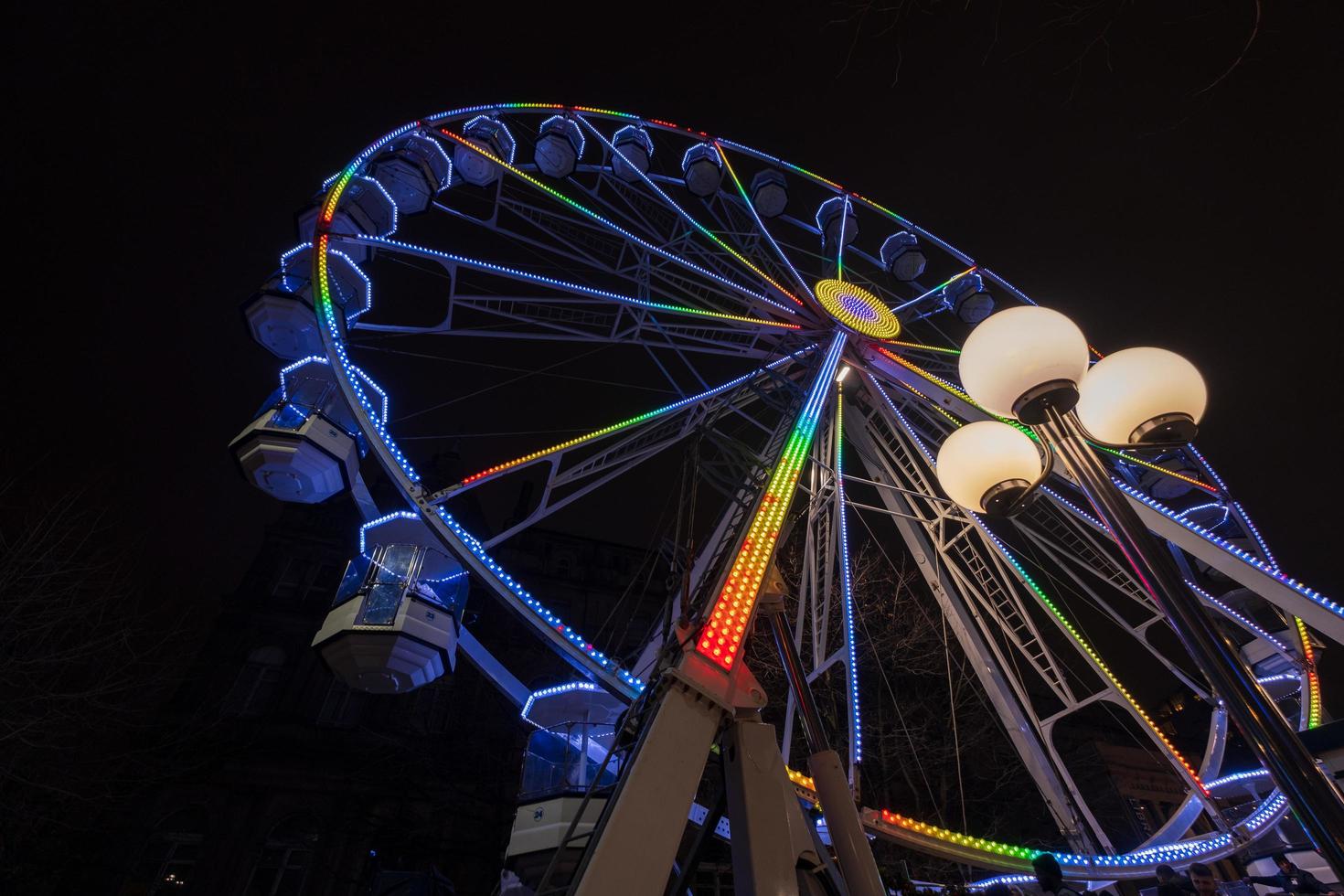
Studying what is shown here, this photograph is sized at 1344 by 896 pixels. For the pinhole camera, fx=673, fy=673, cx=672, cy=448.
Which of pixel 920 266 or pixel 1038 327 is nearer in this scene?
pixel 1038 327

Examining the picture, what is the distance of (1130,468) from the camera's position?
12.1 meters

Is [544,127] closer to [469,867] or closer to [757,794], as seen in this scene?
[757,794]

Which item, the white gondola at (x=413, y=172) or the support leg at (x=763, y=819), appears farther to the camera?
the white gondola at (x=413, y=172)

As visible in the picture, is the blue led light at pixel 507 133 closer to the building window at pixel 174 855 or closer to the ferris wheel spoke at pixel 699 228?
the ferris wheel spoke at pixel 699 228

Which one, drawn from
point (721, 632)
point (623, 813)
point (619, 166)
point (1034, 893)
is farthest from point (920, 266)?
point (623, 813)

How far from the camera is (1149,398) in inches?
142

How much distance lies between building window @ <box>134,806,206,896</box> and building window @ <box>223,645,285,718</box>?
8.31 ft

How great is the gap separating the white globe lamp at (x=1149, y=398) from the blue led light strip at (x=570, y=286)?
20.6 feet

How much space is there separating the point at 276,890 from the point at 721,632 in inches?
744

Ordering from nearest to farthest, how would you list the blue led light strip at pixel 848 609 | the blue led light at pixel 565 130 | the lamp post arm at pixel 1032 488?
the lamp post arm at pixel 1032 488, the blue led light strip at pixel 848 609, the blue led light at pixel 565 130

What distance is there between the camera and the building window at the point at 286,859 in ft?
54.3

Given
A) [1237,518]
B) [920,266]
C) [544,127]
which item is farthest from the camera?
[920,266]

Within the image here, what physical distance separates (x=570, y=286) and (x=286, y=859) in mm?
16968

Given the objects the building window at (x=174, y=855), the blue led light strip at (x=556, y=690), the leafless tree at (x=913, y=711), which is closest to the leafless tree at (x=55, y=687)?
the building window at (x=174, y=855)
